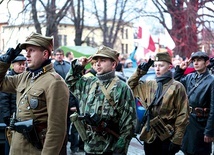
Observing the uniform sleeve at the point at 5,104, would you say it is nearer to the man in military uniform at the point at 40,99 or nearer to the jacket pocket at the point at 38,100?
the man in military uniform at the point at 40,99

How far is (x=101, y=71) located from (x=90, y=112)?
52 cm

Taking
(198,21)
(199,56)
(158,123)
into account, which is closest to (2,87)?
(158,123)

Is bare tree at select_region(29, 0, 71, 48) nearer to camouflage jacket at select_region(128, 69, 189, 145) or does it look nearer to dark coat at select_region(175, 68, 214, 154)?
dark coat at select_region(175, 68, 214, 154)

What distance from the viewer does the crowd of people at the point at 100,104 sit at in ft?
15.3

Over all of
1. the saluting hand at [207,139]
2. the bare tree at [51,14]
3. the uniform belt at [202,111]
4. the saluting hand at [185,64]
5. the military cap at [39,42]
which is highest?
the bare tree at [51,14]

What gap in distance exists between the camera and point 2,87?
5.07 metres

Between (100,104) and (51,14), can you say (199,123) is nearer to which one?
(100,104)

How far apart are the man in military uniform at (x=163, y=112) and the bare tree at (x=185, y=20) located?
551 inches

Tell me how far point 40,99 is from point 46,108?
0.33 feet

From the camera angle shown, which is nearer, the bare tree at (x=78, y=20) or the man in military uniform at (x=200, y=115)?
the man in military uniform at (x=200, y=115)

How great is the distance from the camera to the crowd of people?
4648mm

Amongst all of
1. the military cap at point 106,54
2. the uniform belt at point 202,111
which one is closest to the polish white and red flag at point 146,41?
the uniform belt at point 202,111

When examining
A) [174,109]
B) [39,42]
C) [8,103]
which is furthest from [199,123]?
[39,42]

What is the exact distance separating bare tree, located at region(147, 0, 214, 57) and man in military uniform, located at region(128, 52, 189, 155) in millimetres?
13993
